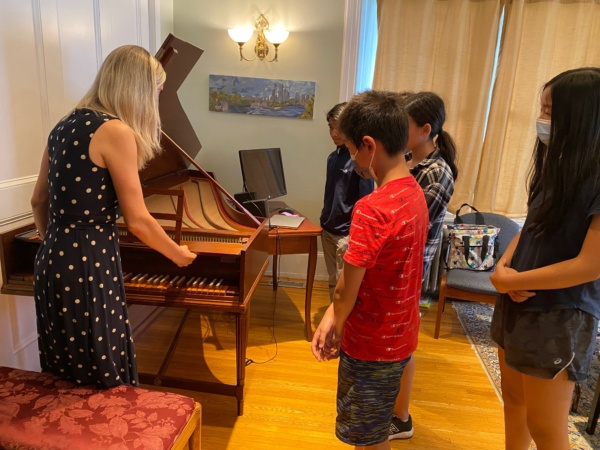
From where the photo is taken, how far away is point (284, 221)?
10.1ft

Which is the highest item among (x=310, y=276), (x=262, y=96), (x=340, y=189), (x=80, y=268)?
(x=262, y=96)

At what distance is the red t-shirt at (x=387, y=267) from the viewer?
1184mm

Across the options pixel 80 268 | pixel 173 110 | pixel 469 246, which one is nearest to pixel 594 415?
pixel 469 246

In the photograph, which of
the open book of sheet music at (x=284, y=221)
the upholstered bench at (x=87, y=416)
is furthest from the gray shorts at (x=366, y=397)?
the open book of sheet music at (x=284, y=221)

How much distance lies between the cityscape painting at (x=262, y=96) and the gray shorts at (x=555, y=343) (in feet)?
9.41

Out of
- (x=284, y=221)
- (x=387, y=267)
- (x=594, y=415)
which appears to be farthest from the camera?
(x=284, y=221)

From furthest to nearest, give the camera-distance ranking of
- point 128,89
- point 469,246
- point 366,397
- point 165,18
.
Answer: point 165,18
point 469,246
point 128,89
point 366,397

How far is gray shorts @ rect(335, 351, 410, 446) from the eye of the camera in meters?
1.35

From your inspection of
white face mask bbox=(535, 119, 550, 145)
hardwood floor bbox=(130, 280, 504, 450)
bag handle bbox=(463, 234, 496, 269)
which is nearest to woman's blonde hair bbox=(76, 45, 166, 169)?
white face mask bbox=(535, 119, 550, 145)

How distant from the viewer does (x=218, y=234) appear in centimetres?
211

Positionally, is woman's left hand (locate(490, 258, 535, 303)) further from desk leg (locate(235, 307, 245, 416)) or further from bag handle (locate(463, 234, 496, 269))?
bag handle (locate(463, 234, 496, 269))

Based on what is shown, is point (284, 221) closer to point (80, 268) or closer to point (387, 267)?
point (80, 268)

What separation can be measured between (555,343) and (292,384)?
1.65 metres

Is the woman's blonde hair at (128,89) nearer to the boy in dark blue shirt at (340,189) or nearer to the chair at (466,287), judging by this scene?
the boy in dark blue shirt at (340,189)
